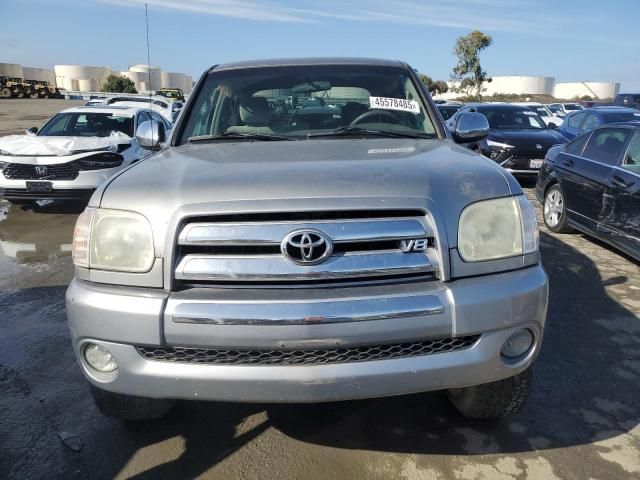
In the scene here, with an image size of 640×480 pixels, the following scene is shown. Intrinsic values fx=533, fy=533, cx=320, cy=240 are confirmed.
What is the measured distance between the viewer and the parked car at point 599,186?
5.35m

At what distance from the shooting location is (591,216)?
6.05 meters

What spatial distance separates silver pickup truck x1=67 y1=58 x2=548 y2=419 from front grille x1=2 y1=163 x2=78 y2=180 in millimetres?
5863

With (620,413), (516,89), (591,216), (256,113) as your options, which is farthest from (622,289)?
(516,89)

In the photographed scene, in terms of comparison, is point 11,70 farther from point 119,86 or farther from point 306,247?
point 306,247

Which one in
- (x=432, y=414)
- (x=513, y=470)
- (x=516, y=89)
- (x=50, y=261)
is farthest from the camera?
(x=516, y=89)

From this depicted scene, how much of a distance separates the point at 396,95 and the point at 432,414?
83.5 inches

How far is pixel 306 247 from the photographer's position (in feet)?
6.81

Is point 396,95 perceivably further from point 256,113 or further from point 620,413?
point 620,413

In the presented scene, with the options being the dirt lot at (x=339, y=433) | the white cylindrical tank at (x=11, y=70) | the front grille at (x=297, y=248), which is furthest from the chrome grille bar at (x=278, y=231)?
the white cylindrical tank at (x=11, y=70)

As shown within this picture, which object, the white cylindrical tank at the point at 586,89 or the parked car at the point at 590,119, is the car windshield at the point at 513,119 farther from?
the white cylindrical tank at the point at 586,89

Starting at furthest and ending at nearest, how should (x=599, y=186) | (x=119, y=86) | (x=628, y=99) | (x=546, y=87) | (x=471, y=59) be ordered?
1. (x=546, y=87)
2. (x=119, y=86)
3. (x=471, y=59)
4. (x=628, y=99)
5. (x=599, y=186)

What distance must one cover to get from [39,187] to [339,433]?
6.51 metres

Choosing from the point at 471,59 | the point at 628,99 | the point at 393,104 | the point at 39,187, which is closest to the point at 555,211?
the point at 393,104

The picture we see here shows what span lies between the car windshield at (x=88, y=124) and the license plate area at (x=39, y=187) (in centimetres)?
160
